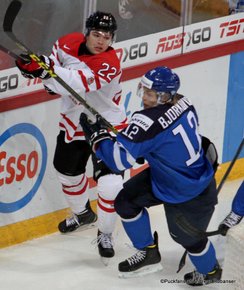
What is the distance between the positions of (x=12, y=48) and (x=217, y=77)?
4.78 feet

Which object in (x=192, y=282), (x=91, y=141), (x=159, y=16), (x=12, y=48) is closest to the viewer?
(x=91, y=141)

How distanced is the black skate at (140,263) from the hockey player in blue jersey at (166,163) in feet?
0.30

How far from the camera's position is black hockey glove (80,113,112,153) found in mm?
4105

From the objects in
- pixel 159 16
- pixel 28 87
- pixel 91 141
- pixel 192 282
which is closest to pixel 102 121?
pixel 91 141

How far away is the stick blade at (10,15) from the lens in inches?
173

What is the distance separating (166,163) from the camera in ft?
13.5

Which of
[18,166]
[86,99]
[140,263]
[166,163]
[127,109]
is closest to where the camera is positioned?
[166,163]

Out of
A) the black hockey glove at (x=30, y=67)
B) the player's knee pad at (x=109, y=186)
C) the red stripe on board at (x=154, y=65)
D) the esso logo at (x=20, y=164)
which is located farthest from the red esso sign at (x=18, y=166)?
the black hockey glove at (x=30, y=67)

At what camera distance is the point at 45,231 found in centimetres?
499

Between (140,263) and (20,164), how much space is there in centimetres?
80

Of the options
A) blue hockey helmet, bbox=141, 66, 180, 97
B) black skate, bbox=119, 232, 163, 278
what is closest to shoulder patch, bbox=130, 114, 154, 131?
blue hockey helmet, bbox=141, 66, 180, 97

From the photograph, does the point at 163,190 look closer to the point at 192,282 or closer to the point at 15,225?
the point at 192,282

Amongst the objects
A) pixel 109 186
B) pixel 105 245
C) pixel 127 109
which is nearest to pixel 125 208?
pixel 109 186

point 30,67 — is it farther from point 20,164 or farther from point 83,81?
point 20,164
